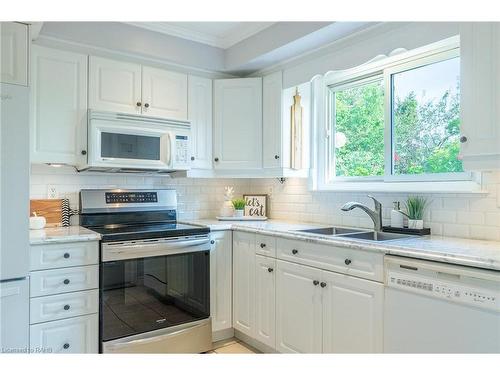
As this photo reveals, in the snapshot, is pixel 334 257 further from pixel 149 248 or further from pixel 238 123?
pixel 238 123

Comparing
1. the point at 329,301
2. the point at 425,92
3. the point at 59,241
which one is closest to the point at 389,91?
the point at 425,92

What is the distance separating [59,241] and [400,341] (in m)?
1.92

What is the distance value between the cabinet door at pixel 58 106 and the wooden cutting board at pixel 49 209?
0.34 meters

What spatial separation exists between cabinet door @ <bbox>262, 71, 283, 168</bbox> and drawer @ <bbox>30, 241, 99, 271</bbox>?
59.3 inches

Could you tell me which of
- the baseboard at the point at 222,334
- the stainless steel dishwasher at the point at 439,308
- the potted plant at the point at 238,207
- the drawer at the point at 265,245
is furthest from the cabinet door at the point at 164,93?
the stainless steel dishwasher at the point at 439,308

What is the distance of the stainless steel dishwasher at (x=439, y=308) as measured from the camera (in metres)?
1.50

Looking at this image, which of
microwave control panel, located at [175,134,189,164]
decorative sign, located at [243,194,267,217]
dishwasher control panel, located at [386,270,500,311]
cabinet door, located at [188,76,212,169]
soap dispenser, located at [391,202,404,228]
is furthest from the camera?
decorative sign, located at [243,194,267,217]

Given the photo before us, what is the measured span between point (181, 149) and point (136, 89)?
568 mm

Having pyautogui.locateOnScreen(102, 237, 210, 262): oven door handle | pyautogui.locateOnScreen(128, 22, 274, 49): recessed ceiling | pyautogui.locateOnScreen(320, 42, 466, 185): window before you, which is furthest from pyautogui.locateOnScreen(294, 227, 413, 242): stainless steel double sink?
pyautogui.locateOnScreen(128, 22, 274, 49): recessed ceiling

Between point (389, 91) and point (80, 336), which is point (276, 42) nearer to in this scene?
point (389, 91)

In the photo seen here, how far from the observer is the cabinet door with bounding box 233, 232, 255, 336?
274 cm

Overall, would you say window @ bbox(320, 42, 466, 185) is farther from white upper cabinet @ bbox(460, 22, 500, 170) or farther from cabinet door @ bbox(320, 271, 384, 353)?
cabinet door @ bbox(320, 271, 384, 353)

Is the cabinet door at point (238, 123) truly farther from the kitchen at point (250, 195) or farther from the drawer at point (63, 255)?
the drawer at point (63, 255)

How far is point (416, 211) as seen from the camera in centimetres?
237
